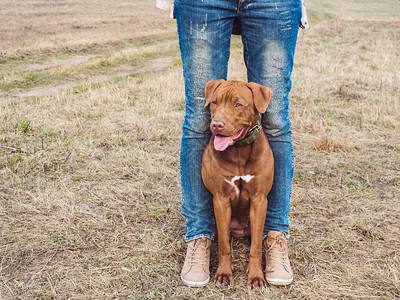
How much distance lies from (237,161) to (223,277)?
773mm

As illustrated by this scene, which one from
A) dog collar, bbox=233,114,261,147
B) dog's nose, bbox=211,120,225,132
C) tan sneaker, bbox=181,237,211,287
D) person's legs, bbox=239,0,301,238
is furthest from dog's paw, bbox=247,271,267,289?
dog's nose, bbox=211,120,225,132

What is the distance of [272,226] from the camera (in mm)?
2818

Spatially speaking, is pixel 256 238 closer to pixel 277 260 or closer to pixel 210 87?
pixel 277 260

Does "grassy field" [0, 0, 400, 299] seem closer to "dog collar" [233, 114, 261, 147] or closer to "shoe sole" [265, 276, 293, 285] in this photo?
"shoe sole" [265, 276, 293, 285]

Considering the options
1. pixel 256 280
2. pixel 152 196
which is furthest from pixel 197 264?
pixel 152 196

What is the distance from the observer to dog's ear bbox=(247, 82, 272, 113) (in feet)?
7.86

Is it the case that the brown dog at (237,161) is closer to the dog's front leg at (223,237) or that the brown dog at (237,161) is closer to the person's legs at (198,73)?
the dog's front leg at (223,237)

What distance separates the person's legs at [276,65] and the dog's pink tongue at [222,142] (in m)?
0.43

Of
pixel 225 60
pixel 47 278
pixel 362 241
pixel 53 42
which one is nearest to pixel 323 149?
pixel 362 241

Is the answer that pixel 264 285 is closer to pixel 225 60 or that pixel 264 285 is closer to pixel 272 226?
pixel 272 226

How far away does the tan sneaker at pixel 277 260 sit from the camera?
2.51 m

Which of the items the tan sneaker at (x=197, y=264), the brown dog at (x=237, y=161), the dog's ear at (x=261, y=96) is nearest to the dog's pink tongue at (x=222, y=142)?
the brown dog at (x=237, y=161)

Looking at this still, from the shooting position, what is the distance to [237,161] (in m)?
2.45

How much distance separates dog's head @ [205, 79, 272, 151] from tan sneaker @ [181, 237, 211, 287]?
80 cm
